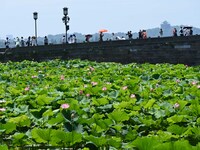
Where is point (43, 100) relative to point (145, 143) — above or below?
below

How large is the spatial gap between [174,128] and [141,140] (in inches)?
25.8

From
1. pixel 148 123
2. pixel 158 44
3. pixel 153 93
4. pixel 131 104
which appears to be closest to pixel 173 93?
pixel 153 93

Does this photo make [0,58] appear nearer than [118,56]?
No

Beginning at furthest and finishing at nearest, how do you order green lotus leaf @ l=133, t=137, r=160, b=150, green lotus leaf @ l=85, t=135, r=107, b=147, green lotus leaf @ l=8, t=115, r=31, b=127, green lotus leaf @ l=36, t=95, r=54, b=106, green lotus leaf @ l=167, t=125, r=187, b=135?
green lotus leaf @ l=36, t=95, r=54, b=106 < green lotus leaf @ l=8, t=115, r=31, b=127 < green lotus leaf @ l=167, t=125, r=187, b=135 < green lotus leaf @ l=85, t=135, r=107, b=147 < green lotus leaf @ l=133, t=137, r=160, b=150

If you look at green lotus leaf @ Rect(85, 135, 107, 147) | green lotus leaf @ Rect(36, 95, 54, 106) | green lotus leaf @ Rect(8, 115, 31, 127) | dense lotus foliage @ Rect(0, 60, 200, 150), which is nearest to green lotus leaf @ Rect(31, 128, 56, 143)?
dense lotus foliage @ Rect(0, 60, 200, 150)

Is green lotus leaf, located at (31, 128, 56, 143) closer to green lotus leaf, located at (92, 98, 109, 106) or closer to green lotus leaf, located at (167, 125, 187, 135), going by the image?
green lotus leaf, located at (167, 125, 187, 135)

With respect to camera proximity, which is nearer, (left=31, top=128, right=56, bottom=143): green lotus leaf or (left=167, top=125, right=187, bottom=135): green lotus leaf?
(left=31, top=128, right=56, bottom=143): green lotus leaf

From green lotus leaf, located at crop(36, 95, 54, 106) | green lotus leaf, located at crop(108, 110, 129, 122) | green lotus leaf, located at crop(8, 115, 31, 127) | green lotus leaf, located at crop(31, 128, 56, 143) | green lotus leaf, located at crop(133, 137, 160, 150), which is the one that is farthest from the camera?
green lotus leaf, located at crop(36, 95, 54, 106)

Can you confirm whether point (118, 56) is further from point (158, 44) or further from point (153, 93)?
point (153, 93)

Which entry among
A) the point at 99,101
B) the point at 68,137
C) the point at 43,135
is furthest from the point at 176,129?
the point at 99,101

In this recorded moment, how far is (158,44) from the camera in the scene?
22000 millimetres

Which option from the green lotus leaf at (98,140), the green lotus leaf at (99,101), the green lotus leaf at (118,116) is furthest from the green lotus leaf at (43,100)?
the green lotus leaf at (98,140)

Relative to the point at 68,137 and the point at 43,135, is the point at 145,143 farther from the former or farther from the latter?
the point at 43,135

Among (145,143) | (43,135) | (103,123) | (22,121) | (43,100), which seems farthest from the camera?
(43,100)
